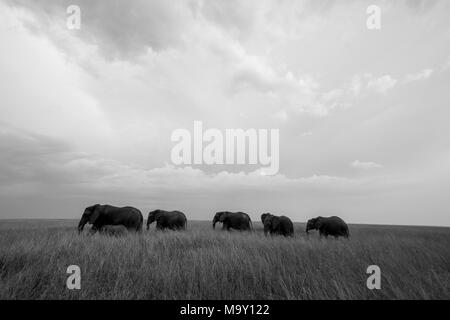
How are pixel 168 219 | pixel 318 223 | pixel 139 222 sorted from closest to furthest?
pixel 139 222 < pixel 318 223 < pixel 168 219

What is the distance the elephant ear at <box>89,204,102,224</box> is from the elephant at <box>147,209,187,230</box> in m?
4.34

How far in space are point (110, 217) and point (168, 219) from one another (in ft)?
16.5

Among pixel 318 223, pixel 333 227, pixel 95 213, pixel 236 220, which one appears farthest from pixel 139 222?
pixel 333 227

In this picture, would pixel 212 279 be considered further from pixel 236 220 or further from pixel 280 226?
pixel 236 220

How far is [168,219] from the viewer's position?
21.3 meters

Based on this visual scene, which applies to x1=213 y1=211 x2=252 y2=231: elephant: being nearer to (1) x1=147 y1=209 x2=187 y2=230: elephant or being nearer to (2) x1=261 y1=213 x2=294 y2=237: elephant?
(2) x1=261 y1=213 x2=294 y2=237: elephant

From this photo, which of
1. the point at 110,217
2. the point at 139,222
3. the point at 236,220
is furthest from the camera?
the point at 236,220

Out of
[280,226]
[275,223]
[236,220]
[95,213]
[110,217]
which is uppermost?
[95,213]

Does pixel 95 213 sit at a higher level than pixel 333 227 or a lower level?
higher

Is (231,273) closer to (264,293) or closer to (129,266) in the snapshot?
(264,293)

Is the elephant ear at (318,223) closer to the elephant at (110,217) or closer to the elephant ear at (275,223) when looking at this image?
the elephant ear at (275,223)
